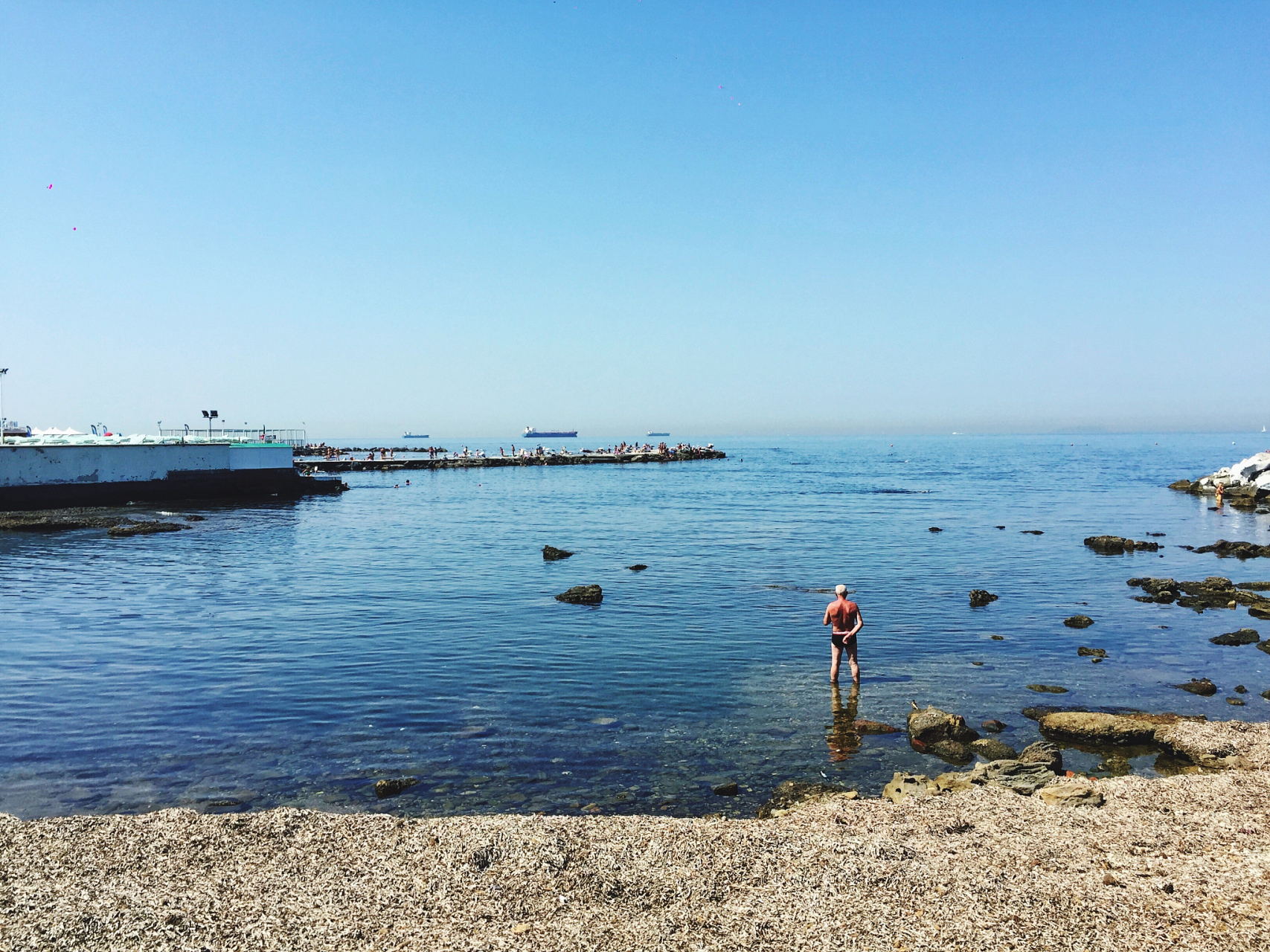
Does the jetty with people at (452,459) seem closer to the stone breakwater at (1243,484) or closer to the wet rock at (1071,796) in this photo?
the stone breakwater at (1243,484)

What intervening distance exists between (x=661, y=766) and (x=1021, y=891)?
6.94 meters

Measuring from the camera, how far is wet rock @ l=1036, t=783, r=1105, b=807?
11773 mm

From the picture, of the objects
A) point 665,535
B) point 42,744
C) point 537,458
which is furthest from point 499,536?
point 537,458

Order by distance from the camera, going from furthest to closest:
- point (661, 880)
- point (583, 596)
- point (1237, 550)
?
point (1237, 550)
point (583, 596)
point (661, 880)

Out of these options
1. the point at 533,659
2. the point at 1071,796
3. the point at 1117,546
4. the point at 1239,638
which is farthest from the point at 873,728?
the point at 1117,546

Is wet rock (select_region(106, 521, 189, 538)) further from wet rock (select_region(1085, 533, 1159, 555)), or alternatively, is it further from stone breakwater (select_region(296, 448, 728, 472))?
wet rock (select_region(1085, 533, 1159, 555))

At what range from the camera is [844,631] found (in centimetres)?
1972

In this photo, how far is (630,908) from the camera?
347 inches

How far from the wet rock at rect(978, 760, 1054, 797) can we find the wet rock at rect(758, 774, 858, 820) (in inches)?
91.7

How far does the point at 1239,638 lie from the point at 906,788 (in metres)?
17.8

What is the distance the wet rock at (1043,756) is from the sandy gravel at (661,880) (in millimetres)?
1874

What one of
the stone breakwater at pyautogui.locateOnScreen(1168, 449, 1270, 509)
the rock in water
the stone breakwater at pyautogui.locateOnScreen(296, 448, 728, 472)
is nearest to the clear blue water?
the rock in water

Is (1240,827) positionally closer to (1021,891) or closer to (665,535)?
(1021,891)

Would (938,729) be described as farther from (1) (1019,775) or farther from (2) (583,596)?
(2) (583,596)
